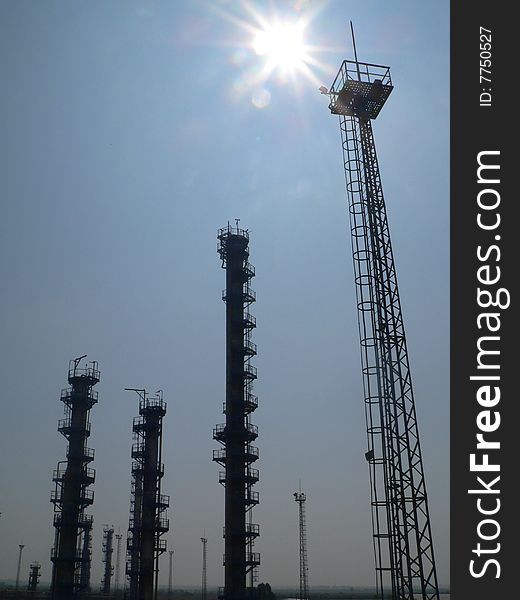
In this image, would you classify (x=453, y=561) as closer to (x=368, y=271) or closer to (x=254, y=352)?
(x=368, y=271)

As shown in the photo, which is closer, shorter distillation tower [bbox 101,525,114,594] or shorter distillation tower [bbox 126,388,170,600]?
shorter distillation tower [bbox 126,388,170,600]

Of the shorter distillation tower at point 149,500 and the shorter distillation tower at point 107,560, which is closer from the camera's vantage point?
the shorter distillation tower at point 149,500

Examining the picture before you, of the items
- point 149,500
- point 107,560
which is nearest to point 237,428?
point 149,500

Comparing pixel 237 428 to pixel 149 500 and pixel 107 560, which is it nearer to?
pixel 149 500

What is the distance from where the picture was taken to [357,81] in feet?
129

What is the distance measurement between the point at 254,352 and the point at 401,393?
52.6 feet

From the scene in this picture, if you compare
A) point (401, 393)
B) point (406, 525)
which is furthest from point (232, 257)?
point (406, 525)

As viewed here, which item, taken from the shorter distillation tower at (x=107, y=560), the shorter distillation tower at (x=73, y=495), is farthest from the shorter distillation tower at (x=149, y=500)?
the shorter distillation tower at (x=107, y=560)

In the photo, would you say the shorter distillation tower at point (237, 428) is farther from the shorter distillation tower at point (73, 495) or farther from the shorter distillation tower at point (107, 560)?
the shorter distillation tower at point (107, 560)

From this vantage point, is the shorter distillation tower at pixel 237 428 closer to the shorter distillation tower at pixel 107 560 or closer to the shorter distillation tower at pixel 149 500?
the shorter distillation tower at pixel 149 500

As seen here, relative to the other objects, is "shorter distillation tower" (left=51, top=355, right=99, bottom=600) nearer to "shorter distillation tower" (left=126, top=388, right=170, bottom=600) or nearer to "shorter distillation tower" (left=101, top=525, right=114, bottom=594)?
"shorter distillation tower" (left=126, top=388, right=170, bottom=600)

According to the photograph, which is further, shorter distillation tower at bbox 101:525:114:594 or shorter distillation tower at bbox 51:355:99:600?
shorter distillation tower at bbox 101:525:114:594

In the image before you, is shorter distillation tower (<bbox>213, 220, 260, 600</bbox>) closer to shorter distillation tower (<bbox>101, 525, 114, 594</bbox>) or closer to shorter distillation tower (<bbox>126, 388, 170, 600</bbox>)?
shorter distillation tower (<bbox>126, 388, 170, 600</bbox>)

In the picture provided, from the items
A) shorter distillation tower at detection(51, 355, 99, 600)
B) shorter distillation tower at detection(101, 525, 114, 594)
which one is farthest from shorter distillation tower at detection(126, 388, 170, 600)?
shorter distillation tower at detection(101, 525, 114, 594)
